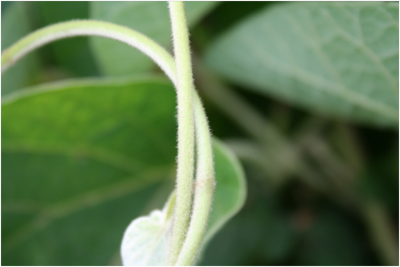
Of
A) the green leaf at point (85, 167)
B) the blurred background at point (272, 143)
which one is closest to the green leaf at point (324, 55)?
the blurred background at point (272, 143)

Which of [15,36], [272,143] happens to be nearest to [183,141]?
[15,36]

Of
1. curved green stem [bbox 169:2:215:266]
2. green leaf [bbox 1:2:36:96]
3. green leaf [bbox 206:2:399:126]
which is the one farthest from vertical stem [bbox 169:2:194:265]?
green leaf [bbox 1:2:36:96]

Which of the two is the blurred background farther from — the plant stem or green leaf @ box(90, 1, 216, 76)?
the plant stem

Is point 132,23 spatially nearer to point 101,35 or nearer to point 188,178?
point 101,35

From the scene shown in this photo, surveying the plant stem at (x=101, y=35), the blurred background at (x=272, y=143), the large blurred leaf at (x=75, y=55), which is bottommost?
the blurred background at (x=272, y=143)

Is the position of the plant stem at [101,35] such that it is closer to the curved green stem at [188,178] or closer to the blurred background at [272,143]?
the curved green stem at [188,178]

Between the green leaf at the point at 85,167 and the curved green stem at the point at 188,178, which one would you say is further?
the green leaf at the point at 85,167

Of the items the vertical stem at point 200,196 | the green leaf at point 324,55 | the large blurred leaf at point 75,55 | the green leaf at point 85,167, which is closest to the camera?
the vertical stem at point 200,196
